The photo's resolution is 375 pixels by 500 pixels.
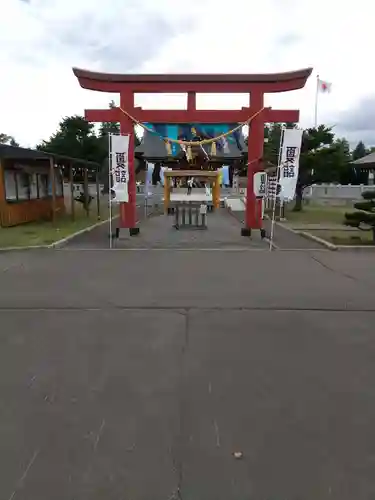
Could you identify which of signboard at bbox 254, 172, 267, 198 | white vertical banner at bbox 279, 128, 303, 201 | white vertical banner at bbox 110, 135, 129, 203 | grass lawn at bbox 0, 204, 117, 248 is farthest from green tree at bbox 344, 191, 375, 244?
grass lawn at bbox 0, 204, 117, 248

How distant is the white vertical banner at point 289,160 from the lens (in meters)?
12.3

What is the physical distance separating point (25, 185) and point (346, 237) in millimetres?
13015

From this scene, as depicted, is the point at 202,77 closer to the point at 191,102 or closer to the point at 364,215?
the point at 191,102

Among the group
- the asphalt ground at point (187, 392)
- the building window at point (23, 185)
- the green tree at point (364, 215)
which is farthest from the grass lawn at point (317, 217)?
the asphalt ground at point (187, 392)

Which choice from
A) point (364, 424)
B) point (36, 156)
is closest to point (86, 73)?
point (36, 156)

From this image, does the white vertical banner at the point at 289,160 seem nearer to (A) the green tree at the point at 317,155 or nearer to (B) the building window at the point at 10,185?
(B) the building window at the point at 10,185

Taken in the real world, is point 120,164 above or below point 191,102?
below

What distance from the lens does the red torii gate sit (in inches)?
523

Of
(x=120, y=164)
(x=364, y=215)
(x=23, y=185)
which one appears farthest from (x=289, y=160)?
(x=23, y=185)

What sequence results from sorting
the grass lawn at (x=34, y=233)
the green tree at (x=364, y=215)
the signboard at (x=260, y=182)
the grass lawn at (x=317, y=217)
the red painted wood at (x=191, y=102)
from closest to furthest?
the grass lawn at (x=34, y=233) < the green tree at (x=364, y=215) < the red painted wood at (x=191, y=102) < the signboard at (x=260, y=182) < the grass lawn at (x=317, y=217)

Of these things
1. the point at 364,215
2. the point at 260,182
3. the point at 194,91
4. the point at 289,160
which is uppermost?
the point at 194,91

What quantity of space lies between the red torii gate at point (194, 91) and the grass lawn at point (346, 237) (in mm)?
3231

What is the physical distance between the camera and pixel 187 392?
140 inches

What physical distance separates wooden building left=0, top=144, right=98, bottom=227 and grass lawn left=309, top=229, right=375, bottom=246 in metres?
10.3
